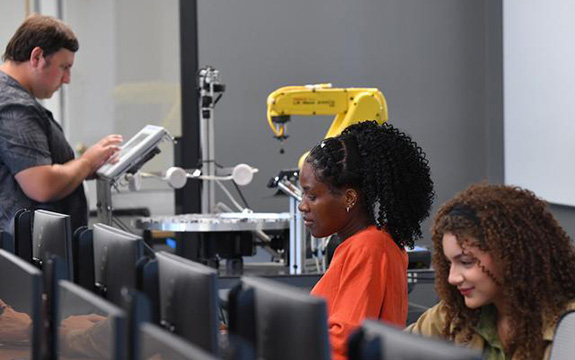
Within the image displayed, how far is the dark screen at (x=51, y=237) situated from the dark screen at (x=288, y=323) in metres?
0.64

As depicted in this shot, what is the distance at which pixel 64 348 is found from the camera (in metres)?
1.34

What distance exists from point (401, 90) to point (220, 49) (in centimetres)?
121

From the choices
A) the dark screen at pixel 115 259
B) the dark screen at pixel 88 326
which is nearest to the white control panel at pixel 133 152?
the dark screen at pixel 115 259

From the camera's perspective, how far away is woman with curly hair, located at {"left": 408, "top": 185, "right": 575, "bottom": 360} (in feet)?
5.83

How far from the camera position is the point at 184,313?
126cm

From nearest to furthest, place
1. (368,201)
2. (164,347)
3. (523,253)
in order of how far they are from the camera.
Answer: (164,347) < (523,253) < (368,201)

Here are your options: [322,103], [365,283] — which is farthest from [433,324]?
[322,103]

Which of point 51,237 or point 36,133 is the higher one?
point 36,133

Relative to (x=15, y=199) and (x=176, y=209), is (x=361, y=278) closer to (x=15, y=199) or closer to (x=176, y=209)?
(x=15, y=199)

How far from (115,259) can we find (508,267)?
2.22 ft

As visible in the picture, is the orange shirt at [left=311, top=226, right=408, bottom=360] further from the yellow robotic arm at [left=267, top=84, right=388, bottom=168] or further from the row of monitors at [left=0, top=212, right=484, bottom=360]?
the yellow robotic arm at [left=267, top=84, right=388, bottom=168]

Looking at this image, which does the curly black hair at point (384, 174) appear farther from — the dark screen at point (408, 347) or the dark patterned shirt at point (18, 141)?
the dark screen at point (408, 347)

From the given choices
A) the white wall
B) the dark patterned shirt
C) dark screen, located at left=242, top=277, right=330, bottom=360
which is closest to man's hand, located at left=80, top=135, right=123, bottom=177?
the dark patterned shirt

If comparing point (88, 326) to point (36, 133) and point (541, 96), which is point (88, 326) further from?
point (541, 96)
